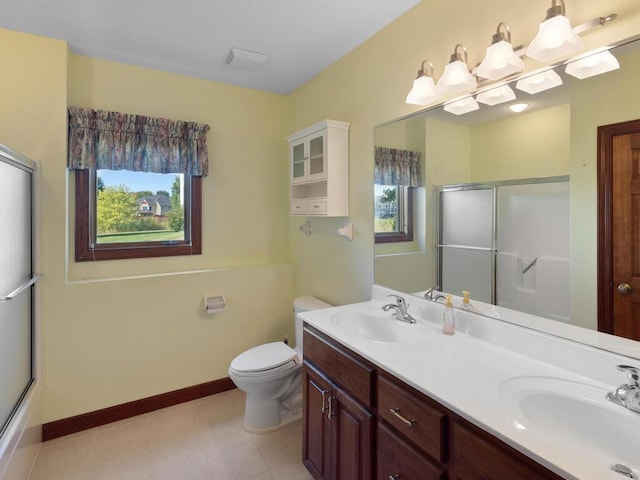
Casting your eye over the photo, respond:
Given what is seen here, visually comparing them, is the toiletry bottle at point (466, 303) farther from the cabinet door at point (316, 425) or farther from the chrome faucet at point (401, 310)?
the cabinet door at point (316, 425)

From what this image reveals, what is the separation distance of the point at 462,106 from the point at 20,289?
227 cm

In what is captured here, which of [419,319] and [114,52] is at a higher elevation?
[114,52]

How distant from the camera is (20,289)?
5.51 feet

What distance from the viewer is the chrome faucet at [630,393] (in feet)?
2.94

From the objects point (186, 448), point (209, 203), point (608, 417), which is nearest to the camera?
point (608, 417)

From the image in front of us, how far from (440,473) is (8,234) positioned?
2.04 metres

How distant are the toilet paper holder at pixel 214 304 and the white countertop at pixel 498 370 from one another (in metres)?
1.21

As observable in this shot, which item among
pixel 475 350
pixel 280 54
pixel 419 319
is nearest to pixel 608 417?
pixel 475 350

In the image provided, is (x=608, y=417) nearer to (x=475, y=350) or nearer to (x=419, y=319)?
(x=475, y=350)

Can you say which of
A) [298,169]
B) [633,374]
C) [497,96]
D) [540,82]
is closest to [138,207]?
[298,169]

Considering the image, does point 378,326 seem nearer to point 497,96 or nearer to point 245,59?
point 497,96

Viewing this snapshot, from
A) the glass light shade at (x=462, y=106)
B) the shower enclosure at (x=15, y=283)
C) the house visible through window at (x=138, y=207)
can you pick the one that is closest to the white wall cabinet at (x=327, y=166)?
the glass light shade at (x=462, y=106)

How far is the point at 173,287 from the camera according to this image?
248cm

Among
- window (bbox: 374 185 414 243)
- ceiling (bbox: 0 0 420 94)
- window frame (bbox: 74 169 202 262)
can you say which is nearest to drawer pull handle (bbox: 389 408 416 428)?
window (bbox: 374 185 414 243)
